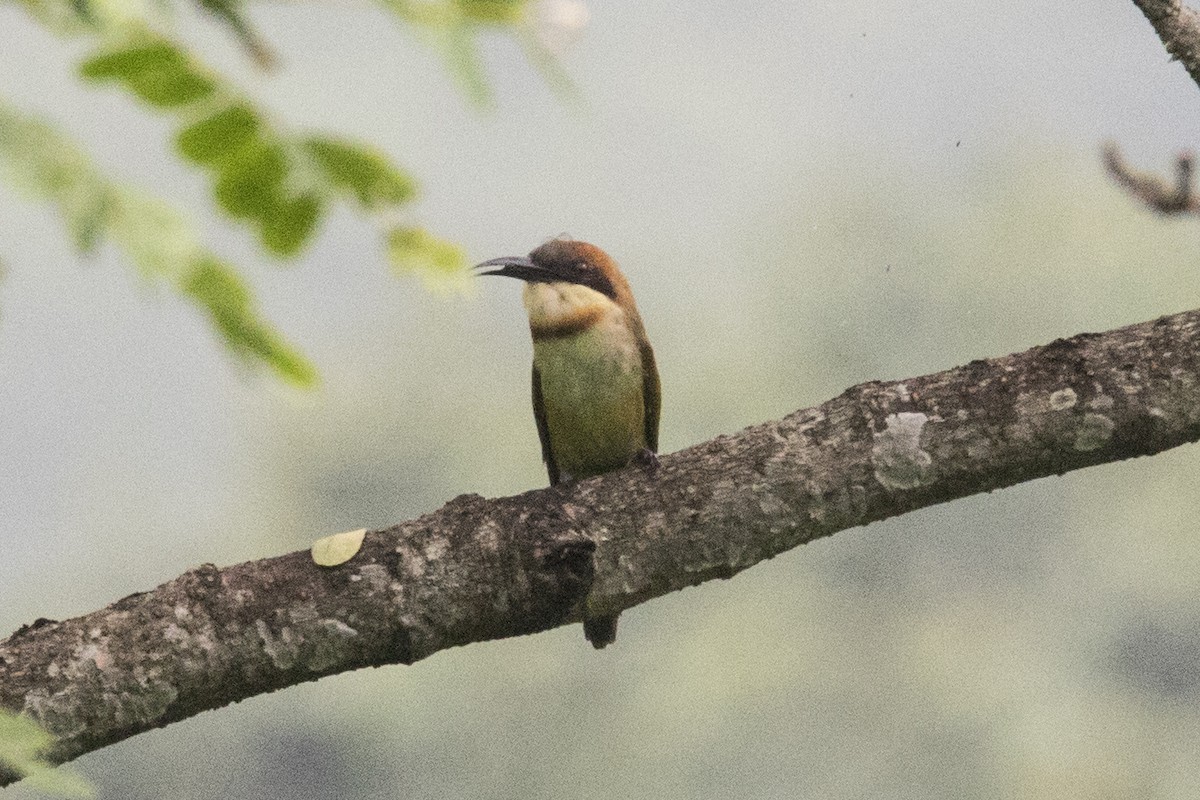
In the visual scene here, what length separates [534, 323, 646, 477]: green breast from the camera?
13.1 feet

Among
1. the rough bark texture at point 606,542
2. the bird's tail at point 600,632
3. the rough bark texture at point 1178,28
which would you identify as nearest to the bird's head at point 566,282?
the bird's tail at point 600,632

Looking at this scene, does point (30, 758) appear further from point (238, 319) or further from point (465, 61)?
point (465, 61)

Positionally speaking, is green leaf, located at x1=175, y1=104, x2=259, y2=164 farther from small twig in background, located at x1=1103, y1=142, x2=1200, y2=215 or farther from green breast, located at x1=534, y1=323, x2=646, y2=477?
green breast, located at x1=534, y1=323, x2=646, y2=477

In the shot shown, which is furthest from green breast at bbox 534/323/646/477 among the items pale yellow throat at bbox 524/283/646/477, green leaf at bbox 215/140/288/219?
green leaf at bbox 215/140/288/219

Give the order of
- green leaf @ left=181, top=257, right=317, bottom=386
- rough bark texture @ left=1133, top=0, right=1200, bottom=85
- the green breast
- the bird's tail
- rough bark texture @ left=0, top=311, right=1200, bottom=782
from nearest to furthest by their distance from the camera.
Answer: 1. green leaf @ left=181, top=257, right=317, bottom=386
2. rough bark texture @ left=0, top=311, right=1200, bottom=782
3. rough bark texture @ left=1133, top=0, right=1200, bottom=85
4. the bird's tail
5. the green breast

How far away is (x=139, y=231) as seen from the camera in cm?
85

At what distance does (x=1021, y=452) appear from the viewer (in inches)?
94.5

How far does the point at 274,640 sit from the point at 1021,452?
119 centimetres

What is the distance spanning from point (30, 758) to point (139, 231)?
0.28 m

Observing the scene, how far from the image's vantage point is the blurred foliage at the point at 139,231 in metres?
0.79

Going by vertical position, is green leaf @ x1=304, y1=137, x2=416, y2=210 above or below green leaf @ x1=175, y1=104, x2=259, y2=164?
below

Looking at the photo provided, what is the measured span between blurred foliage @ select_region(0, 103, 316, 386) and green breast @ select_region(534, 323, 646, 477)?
3072mm

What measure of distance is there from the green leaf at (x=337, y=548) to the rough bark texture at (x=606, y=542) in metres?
0.02

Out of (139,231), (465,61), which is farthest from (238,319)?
(465,61)
